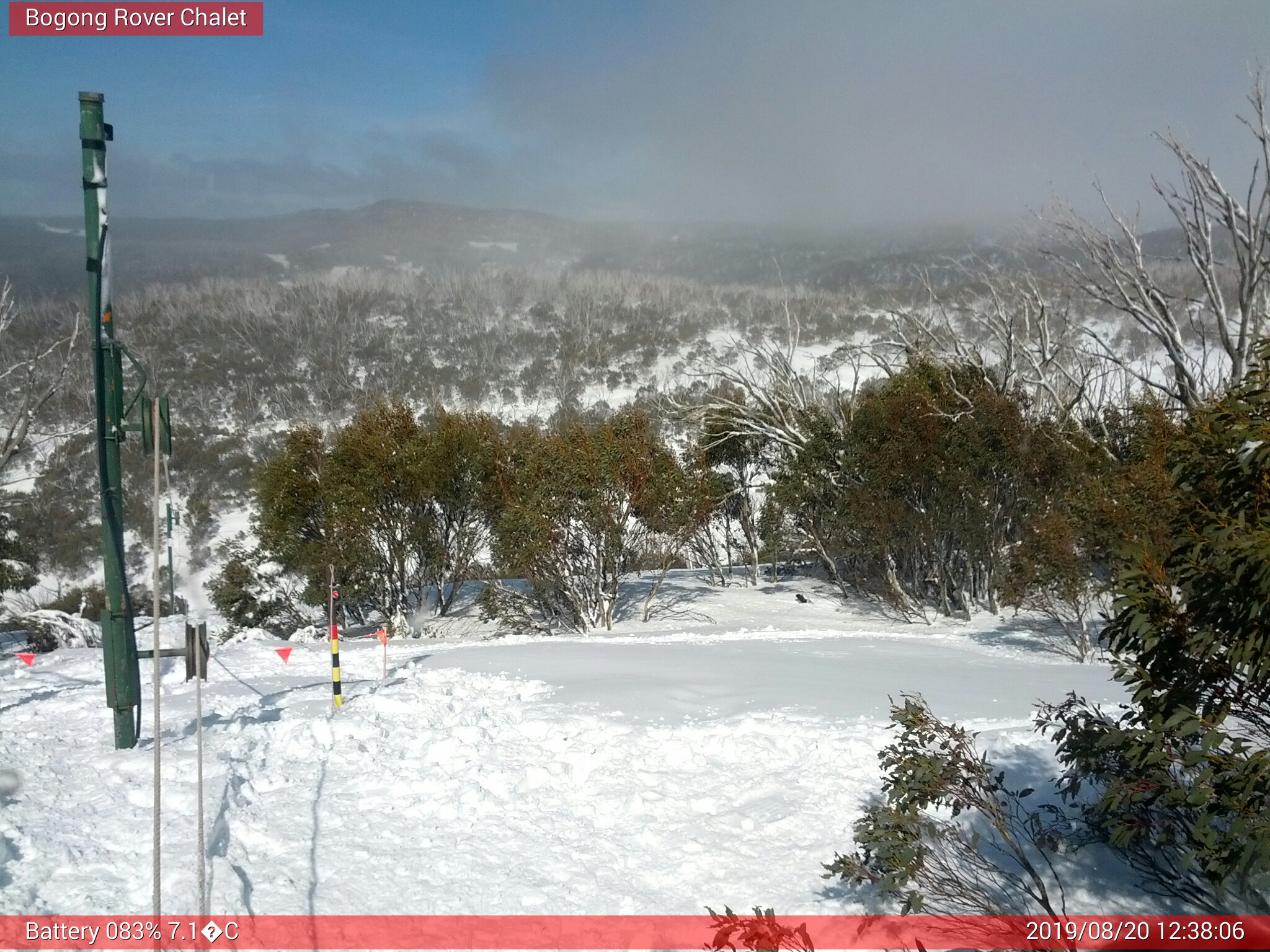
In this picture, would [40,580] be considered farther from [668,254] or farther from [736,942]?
[668,254]

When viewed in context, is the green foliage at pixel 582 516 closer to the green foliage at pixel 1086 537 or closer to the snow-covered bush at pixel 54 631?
the green foliage at pixel 1086 537

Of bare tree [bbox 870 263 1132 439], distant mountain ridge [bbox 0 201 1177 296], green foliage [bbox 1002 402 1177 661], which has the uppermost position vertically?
distant mountain ridge [bbox 0 201 1177 296]

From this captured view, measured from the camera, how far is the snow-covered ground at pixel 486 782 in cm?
525

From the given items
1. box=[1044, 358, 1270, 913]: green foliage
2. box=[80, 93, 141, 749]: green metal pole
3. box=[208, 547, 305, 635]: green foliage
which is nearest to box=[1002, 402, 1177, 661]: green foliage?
box=[1044, 358, 1270, 913]: green foliage

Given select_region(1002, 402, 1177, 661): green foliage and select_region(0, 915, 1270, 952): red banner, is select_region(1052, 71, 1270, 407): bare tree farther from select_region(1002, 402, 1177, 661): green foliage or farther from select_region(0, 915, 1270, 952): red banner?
select_region(0, 915, 1270, 952): red banner

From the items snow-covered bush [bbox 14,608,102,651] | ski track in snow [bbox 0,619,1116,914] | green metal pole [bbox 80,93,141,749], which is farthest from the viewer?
snow-covered bush [bbox 14,608,102,651]

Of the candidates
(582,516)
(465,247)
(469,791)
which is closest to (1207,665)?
(469,791)

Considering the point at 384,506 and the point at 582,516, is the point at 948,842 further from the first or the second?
the point at 384,506

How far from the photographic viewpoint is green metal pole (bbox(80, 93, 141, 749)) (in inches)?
269

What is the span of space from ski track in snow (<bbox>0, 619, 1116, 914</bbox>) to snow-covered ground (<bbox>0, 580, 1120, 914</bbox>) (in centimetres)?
2

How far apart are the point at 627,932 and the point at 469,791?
6.61 feet

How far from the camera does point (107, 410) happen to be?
7.00 metres

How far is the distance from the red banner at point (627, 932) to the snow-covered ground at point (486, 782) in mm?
148

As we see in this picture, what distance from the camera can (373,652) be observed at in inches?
544
